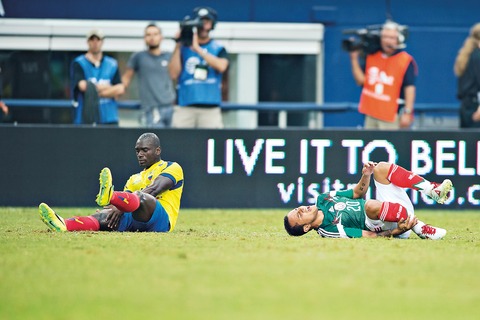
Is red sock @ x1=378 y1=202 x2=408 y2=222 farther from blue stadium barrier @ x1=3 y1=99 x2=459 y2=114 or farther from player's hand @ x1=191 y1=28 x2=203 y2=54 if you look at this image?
blue stadium barrier @ x1=3 y1=99 x2=459 y2=114

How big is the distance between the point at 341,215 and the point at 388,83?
5827 millimetres

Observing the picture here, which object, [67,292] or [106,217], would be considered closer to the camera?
[67,292]

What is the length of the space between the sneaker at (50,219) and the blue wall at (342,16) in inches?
370

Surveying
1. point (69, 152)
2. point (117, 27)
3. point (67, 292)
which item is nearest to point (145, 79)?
point (69, 152)

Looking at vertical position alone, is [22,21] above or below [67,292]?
above

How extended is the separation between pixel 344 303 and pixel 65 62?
13584 mm

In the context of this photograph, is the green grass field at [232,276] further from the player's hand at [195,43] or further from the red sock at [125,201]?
the player's hand at [195,43]

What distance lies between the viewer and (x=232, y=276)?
9820 mm

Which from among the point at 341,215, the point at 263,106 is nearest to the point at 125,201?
the point at 341,215

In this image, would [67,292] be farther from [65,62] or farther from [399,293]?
[65,62]

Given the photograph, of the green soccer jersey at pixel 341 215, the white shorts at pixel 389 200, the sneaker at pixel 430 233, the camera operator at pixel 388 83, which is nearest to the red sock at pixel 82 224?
the green soccer jersey at pixel 341 215

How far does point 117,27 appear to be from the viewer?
21.4m

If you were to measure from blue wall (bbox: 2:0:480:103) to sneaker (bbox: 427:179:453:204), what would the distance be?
30.7 feet

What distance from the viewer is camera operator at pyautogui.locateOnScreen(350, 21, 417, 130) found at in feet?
58.6
